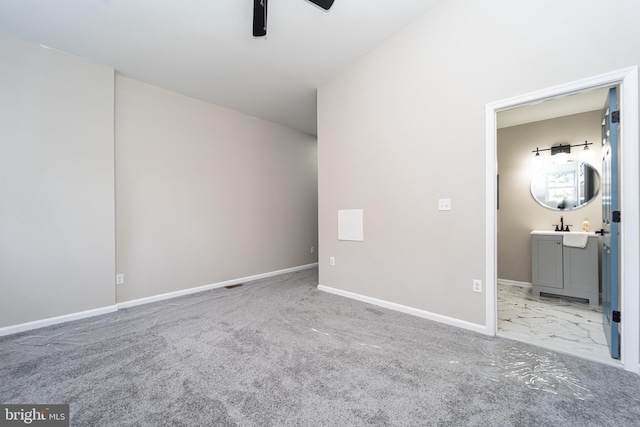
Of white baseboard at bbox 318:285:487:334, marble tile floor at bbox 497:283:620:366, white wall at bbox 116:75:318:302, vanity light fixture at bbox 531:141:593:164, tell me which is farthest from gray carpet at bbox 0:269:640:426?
vanity light fixture at bbox 531:141:593:164

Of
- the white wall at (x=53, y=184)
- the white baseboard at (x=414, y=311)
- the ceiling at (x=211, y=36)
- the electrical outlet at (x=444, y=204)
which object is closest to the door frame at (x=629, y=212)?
the white baseboard at (x=414, y=311)

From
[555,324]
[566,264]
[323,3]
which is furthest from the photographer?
[566,264]

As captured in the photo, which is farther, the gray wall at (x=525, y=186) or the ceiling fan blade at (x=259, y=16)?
the gray wall at (x=525, y=186)

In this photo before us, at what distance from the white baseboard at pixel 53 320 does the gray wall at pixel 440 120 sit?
2.80 metres

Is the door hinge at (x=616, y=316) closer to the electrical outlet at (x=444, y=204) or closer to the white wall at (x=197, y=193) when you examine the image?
the electrical outlet at (x=444, y=204)

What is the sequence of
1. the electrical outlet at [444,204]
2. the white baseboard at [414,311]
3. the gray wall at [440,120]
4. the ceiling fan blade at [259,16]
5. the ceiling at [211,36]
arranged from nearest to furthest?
Answer: the ceiling fan blade at [259,16]
the gray wall at [440,120]
the ceiling at [211,36]
the white baseboard at [414,311]
the electrical outlet at [444,204]

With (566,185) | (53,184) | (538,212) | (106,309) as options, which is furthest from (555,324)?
(53,184)

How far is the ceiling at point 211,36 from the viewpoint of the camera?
92.4 inches

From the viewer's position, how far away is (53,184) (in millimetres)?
2736

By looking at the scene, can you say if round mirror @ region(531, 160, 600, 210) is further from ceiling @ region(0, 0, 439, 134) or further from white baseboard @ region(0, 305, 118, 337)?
white baseboard @ region(0, 305, 118, 337)

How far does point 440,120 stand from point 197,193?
3.37m

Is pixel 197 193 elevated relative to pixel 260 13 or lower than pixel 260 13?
lower

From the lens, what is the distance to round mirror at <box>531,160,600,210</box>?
3730mm

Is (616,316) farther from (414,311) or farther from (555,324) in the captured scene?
(414,311)
